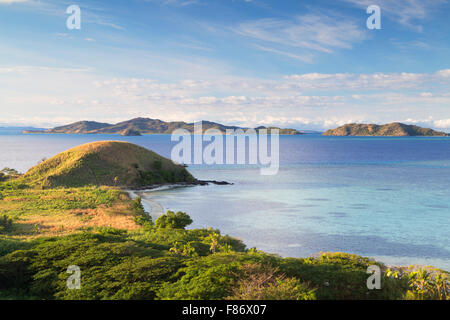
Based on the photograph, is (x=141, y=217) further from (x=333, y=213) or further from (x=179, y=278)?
(x=333, y=213)

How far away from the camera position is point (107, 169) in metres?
86.6

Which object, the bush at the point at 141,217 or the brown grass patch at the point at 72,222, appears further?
the bush at the point at 141,217

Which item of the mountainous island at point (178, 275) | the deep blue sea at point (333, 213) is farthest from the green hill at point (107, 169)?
the mountainous island at point (178, 275)

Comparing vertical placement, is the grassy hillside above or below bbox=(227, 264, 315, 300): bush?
below

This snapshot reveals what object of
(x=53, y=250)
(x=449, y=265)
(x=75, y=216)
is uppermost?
(x=53, y=250)

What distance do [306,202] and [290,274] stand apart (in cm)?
4779

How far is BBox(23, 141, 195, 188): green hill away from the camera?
79.5 m

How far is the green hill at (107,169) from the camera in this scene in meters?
79.5

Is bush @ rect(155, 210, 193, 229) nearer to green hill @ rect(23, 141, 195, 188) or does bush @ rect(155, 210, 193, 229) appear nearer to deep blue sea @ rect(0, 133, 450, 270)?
deep blue sea @ rect(0, 133, 450, 270)

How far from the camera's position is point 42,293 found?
17062 millimetres

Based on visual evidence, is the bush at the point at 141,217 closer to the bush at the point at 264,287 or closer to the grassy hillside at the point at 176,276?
the grassy hillside at the point at 176,276

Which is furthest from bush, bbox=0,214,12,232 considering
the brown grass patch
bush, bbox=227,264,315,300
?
bush, bbox=227,264,315,300
